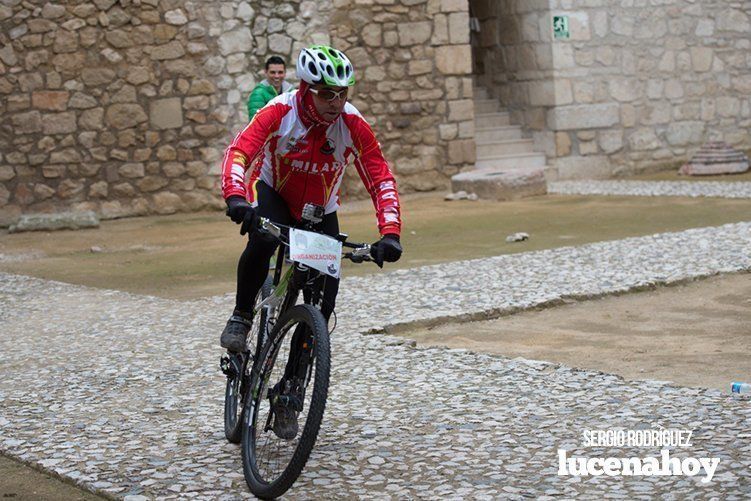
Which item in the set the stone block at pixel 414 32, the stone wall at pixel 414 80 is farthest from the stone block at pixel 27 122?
the stone block at pixel 414 32

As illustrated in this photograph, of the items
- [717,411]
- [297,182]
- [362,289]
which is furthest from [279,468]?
[362,289]

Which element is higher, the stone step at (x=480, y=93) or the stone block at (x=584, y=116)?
the stone step at (x=480, y=93)

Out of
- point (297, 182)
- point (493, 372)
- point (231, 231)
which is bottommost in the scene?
point (231, 231)

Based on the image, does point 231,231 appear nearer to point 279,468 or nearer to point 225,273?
point 225,273

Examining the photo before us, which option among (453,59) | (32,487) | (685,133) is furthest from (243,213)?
(685,133)

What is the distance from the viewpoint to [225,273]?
9.59 m

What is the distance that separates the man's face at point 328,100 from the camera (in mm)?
4250

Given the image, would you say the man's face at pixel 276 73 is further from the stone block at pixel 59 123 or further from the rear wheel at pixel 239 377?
the rear wheel at pixel 239 377

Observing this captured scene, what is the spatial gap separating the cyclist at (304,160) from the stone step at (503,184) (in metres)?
9.79

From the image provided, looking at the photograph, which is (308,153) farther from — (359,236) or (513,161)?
(513,161)

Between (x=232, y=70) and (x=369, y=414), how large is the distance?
10.1 meters

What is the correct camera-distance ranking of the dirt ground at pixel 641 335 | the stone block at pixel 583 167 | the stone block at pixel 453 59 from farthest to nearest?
the stone block at pixel 583 167, the stone block at pixel 453 59, the dirt ground at pixel 641 335

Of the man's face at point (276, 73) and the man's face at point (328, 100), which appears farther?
the man's face at point (276, 73)

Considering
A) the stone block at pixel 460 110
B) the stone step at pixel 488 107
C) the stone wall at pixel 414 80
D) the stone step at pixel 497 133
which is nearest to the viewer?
the stone wall at pixel 414 80
